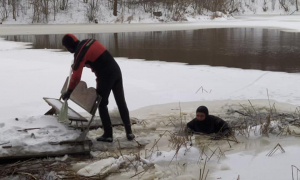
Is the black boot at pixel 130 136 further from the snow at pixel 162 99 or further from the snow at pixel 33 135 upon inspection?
the snow at pixel 33 135

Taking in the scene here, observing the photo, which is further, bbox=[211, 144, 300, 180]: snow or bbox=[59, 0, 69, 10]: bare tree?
bbox=[59, 0, 69, 10]: bare tree

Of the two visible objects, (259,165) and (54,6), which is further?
(54,6)

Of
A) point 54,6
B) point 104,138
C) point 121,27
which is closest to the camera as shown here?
point 104,138

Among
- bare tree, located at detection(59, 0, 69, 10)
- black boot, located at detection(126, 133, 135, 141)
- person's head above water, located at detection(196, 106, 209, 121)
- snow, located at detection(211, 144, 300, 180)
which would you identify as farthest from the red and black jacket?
bare tree, located at detection(59, 0, 69, 10)

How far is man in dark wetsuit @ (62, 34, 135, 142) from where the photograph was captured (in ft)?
12.9

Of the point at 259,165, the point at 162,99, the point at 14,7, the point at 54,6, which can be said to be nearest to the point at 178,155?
the point at 259,165

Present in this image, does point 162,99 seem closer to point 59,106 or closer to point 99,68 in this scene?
point 59,106

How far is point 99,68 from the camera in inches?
161

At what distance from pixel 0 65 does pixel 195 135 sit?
7203 millimetres

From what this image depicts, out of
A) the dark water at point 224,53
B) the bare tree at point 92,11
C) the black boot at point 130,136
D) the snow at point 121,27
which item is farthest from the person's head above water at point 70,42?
the bare tree at point 92,11

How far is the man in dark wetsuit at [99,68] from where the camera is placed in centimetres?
392

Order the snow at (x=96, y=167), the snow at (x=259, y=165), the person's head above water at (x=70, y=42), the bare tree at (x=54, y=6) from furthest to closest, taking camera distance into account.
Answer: the bare tree at (x=54, y=6) < the person's head above water at (x=70, y=42) < the snow at (x=96, y=167) < the snow at (x=259, y=165)

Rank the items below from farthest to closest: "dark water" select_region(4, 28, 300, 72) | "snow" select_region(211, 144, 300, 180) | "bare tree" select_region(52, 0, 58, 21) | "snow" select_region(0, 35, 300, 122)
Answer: "bare tree" select_region(52, 0, 58, 21) → "dark water" select_region(4, 28, 300, 72) → "snow" select_region(0, 35, 300, 122) → "snow" select_region(211, 144, 300, 180)

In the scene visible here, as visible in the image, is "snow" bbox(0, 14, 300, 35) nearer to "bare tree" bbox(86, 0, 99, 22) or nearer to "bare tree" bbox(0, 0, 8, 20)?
"bare tree" bbox(86, 0, 99, 22)
